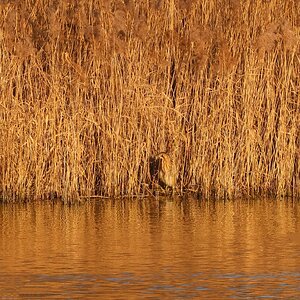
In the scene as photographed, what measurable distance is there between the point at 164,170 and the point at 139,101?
80 cm

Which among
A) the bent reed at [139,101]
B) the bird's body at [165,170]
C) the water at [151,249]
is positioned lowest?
the water at [151,249]

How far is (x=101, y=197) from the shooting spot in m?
10.9

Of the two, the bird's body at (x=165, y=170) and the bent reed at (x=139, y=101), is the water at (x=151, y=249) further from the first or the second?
the bent reed at (x=139, y=101)

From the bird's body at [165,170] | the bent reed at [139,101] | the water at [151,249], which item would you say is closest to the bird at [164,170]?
the bird's body at [165,170]

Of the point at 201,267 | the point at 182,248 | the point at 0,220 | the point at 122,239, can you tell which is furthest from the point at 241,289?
the point at 0,220

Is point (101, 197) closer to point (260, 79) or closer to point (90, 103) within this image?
point (90, 103)

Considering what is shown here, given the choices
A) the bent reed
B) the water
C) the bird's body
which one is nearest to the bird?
the bird's body

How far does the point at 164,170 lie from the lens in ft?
35.6

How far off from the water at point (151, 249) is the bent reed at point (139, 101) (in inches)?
14.4

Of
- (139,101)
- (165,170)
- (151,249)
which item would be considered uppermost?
(139,101)

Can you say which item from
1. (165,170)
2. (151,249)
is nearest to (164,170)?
(165,170)

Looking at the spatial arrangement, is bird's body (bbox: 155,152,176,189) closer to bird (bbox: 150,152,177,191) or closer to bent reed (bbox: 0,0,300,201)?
bird (bbox: 150,152,177,191)

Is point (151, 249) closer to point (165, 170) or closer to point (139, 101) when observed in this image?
point (165, 170)

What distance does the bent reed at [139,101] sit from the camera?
1077 cm
